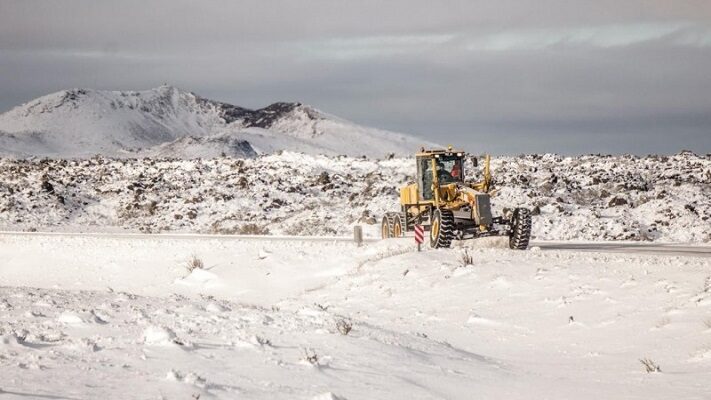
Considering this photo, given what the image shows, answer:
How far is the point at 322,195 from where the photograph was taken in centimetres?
5144

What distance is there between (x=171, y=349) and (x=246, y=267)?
17.2 metres

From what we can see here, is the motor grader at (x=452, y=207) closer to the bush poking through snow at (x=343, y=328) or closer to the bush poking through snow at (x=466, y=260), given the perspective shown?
the bush poking through snow at (x=466, y=260)

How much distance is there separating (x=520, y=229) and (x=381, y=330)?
12.3m

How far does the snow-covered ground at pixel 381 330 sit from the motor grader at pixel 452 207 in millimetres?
1175

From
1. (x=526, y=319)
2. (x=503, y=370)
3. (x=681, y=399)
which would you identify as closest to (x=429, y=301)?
(x=526, y=319)

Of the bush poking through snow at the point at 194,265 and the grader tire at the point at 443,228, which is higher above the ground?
the grader tire at the point at 443,228

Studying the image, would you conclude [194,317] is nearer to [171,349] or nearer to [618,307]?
[171,349]

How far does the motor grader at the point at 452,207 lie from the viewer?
2378cm

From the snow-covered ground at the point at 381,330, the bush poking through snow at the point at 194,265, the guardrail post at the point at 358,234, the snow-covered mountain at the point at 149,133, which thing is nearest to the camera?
the snow-covered ground at the point at 381,330

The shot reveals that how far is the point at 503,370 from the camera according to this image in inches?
423

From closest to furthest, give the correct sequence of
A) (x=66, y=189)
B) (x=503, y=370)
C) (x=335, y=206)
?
(x=503, y=370) < (x=335, y=206) < (x=66, y=189)

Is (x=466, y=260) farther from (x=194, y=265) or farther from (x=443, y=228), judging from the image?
(x=194, y=265)

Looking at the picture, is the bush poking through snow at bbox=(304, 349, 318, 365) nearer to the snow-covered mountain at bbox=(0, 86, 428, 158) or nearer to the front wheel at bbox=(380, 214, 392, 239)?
the front wheel at bbox=(380, 214, 392, 239)

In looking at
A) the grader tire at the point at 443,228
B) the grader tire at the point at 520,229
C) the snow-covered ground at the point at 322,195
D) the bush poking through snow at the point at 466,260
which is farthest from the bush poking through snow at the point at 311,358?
the snow-covered ground at the point at 322,195
